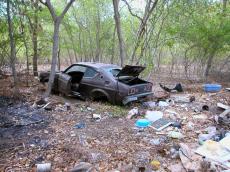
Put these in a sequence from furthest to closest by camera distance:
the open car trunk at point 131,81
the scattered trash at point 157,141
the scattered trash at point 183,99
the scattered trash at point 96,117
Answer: the scattered trash at point 183,99, the open car trunk at point 131,81, the scattered trash at point 96,117, the scattered trash at point 157,141

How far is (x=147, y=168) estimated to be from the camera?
360cm

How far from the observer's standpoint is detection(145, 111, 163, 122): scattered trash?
590cm

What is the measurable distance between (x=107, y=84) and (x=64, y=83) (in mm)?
1614

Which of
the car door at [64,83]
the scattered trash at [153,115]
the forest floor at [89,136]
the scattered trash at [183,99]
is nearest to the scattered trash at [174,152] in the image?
the forest floor at [89,136]

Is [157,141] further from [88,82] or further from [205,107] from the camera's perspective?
[88,82]

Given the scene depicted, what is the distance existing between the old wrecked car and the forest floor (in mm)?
369

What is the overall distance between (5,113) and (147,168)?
4.15 metres

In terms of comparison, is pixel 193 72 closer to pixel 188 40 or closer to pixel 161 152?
pixel 188 40

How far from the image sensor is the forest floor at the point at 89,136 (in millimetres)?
3734

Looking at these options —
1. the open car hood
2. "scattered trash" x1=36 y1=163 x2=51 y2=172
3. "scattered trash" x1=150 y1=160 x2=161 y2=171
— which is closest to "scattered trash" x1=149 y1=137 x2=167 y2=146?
"scattered trash" x1=150 y1=160 x2=161 y2=171

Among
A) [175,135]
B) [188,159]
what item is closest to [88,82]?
[175,135]

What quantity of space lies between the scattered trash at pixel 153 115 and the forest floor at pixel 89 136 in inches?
6.2

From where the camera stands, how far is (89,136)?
15.4ft

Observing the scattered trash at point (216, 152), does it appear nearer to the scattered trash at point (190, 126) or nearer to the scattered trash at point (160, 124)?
the scattered trash at point (190, 126)
